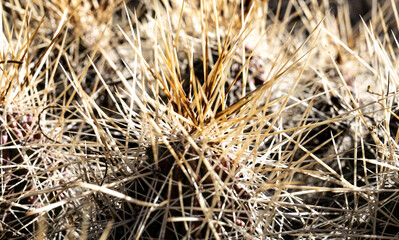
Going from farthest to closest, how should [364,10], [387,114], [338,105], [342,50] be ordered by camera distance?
[364,10]
[342,50]
[338,105]
[387,114]

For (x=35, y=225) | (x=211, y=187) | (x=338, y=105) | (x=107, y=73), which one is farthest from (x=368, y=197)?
(x=107, y=73)

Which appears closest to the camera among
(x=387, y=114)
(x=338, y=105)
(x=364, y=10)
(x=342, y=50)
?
(x=387, y=114)

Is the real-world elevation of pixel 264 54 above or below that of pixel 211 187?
below

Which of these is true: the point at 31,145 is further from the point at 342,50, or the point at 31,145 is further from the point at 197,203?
the point at 342,50

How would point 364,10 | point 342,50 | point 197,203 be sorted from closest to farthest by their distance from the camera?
point 197,203
point 342,50
point 364,10

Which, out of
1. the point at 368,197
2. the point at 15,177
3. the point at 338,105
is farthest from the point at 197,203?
the point at 338,105

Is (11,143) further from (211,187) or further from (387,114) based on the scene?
(387,114)

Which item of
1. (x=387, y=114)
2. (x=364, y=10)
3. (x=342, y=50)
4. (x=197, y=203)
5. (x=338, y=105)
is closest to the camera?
(x=197, y=203)

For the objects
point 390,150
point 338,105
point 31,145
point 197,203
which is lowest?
point 338,105

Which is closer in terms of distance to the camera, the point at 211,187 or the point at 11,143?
the point at 211,187
